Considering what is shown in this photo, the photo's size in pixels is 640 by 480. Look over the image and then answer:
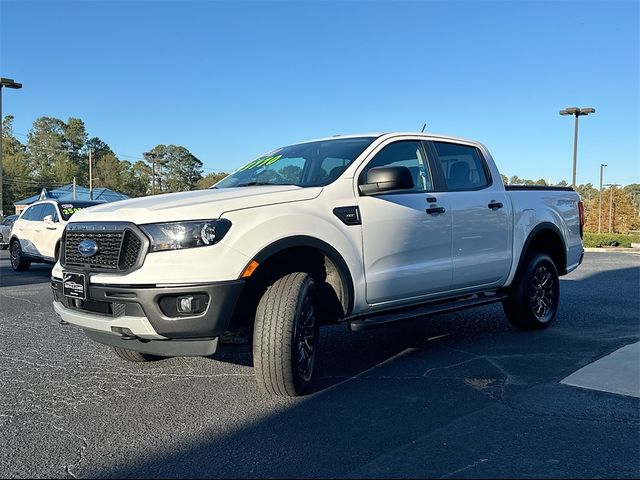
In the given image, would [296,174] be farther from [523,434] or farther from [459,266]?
[523,434]

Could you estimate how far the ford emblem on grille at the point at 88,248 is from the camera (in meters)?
3.74

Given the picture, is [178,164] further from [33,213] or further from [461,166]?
[461,166]

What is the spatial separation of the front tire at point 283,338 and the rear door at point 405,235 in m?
0.70

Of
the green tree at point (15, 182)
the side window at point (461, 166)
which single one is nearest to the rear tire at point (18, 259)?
the side window at point (461, 166)

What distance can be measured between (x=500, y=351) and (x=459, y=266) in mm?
884

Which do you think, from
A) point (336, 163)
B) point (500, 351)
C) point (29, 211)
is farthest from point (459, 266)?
point (29, 211)

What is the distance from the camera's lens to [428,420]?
3459mm

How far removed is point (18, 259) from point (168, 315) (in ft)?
34.9

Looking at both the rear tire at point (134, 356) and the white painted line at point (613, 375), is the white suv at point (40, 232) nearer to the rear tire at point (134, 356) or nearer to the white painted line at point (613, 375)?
the rear tire at point (134, 356)

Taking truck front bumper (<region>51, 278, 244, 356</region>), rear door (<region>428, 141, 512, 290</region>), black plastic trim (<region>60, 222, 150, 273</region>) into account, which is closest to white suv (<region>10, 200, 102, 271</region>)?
black plastic trim (<region>60, 222, 150, 273</region>)

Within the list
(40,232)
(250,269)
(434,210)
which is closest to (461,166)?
(434,210)

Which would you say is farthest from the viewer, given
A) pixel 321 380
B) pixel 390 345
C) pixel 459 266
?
pixel 390 345

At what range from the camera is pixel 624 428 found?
3.35 meters

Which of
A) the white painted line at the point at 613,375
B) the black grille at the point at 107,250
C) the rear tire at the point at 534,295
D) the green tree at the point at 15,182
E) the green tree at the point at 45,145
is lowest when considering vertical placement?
the white painted line at the point at 613,375
